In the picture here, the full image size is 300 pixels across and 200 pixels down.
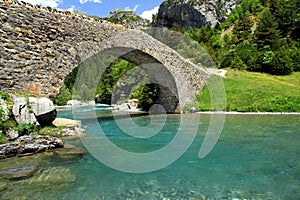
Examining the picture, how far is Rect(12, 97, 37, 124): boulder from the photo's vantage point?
830cm

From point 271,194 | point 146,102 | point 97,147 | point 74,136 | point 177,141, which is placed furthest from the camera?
point 146,102

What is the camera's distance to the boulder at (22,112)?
327 inches

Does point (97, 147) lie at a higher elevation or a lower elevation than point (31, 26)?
lower

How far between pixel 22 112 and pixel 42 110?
86cm

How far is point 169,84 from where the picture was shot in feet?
78.2

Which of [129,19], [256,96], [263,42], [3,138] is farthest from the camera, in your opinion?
[129,19]

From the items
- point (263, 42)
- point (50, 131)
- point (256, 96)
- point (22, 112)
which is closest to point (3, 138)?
point (22, 112)

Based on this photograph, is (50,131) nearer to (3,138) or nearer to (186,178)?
(3,138)

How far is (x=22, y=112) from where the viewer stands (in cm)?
846

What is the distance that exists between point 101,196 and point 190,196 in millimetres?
1800

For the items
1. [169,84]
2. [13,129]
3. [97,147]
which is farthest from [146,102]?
[13,129]

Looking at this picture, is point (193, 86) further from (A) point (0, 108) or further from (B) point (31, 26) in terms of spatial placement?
(A) point (0, 108)

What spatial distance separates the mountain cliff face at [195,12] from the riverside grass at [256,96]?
60.9 metres

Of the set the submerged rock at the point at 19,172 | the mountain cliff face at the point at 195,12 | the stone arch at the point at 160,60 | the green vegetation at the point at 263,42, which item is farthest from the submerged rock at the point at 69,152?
the mountain cliff face at the point at 195,12
